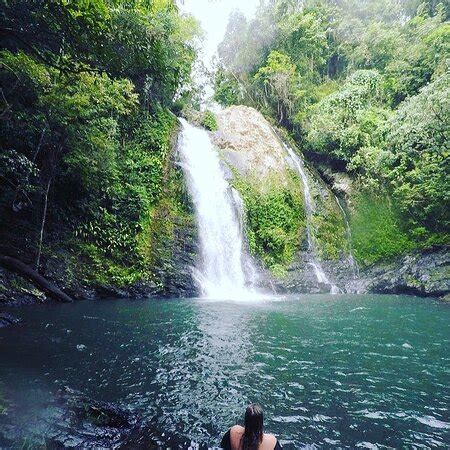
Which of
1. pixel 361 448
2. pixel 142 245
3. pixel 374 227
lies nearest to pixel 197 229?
pixel 142 245

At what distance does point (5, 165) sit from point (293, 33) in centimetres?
2613

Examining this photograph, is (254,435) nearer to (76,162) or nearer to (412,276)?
(76,162)

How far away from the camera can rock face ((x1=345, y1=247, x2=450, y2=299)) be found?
1496 cm

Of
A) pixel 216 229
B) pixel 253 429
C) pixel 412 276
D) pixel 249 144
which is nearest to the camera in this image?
pixel 253 429

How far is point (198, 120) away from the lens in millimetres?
24000

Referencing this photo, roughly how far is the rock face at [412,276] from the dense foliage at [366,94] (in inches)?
32.0

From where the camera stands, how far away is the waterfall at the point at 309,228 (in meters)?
17.6

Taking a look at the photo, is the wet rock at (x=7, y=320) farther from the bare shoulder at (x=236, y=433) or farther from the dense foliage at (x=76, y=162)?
the bare shoulder at (x=236, y=433)

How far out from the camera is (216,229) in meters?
16.8

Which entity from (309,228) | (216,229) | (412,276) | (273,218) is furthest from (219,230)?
(412,276)

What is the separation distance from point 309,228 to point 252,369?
46.5 feet

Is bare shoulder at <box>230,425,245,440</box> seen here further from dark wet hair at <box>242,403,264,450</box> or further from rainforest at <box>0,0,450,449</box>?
rainforest at <box>0,0,450,449</box>

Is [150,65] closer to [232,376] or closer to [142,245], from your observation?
[232,376]

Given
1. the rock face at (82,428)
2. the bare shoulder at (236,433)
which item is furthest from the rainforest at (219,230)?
the bare shoulder at (236,433)
